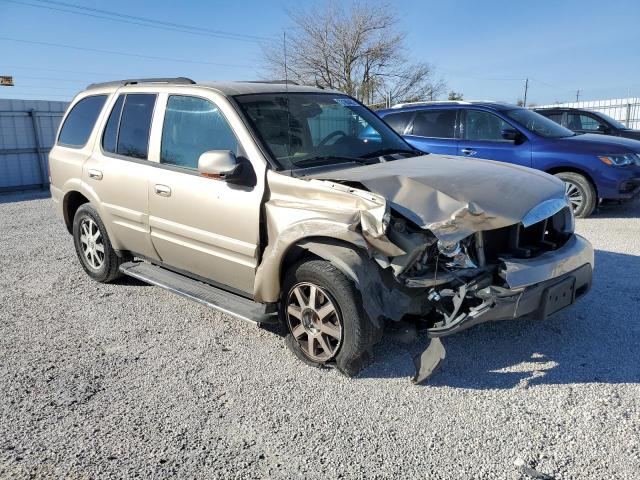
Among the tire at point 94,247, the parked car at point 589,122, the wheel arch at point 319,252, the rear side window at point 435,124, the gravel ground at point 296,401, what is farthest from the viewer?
the parked car at point 589,122

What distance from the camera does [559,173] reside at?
26.7 feet

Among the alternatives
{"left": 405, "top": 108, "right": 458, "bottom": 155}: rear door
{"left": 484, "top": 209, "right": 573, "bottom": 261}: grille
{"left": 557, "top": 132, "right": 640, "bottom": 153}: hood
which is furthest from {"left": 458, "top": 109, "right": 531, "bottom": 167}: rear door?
{"left": 484, "top": 209, "right": 573, "bottom": 261}: grille

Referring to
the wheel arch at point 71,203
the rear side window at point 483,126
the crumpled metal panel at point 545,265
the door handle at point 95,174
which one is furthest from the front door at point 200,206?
the rear side window at point 483,126

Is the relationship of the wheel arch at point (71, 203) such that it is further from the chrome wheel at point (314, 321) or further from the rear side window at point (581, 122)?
the rear side window at point (581, 122)

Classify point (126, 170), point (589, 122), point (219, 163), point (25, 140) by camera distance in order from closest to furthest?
point (219, 163), point (126, 170), point (589, 122), point (25, 140)

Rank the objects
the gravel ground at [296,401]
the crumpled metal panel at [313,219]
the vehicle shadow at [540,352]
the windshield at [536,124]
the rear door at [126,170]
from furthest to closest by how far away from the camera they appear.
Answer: the windshield at [536,124], the rear door at [126,170], the vehicle shadow at [540,352], the crumpled metal panel at [313,219], the gravel ground at [296,401]

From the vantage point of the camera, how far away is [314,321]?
3551 millimetres

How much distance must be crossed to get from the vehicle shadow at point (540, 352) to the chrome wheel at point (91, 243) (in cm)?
314

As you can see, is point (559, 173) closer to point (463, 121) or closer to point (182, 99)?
point (463, 121)

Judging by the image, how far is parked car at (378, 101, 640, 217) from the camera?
782 cm

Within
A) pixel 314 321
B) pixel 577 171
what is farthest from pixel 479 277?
pixel 577 171

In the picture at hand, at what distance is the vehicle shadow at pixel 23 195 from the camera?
12616 millimetres

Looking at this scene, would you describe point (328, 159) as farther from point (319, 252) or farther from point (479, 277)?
point (479, 277)

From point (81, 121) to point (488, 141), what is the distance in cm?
588
